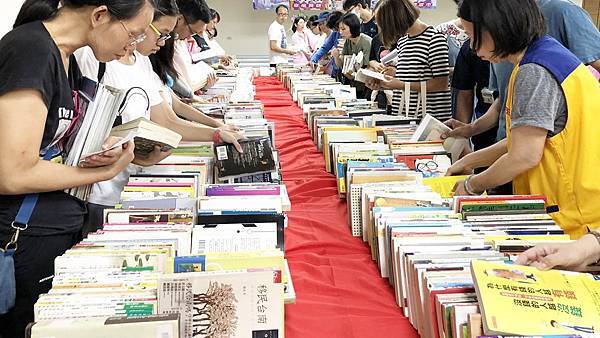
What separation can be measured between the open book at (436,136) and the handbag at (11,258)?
65.0 inches

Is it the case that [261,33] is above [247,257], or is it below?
below

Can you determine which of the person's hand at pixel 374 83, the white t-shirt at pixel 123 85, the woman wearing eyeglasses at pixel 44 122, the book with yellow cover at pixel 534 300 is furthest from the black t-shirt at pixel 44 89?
the person's hand at pixel 374 83

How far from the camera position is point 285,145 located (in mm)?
3203

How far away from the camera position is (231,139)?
7.46 ft

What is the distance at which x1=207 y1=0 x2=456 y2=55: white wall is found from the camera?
11.7m

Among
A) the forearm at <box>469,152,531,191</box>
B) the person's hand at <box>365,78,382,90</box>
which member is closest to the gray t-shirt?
the forearm at <box>469,152,531,191</box>

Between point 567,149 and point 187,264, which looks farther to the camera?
point 567,149

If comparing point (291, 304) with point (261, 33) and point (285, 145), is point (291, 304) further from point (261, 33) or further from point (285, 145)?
point (261, 33)

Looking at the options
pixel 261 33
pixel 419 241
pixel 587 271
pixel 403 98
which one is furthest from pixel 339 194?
pixel 261 33

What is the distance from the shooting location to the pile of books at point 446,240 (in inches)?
40.9

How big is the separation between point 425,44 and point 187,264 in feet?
7.89

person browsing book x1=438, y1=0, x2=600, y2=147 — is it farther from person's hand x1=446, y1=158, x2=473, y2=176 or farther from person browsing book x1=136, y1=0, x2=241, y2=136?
person browsing book x1=136, y1=0, x2=241, y2=136

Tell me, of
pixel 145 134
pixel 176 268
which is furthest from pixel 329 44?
pixel 176 268

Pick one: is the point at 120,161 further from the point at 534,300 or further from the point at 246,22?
the point at 246,22
